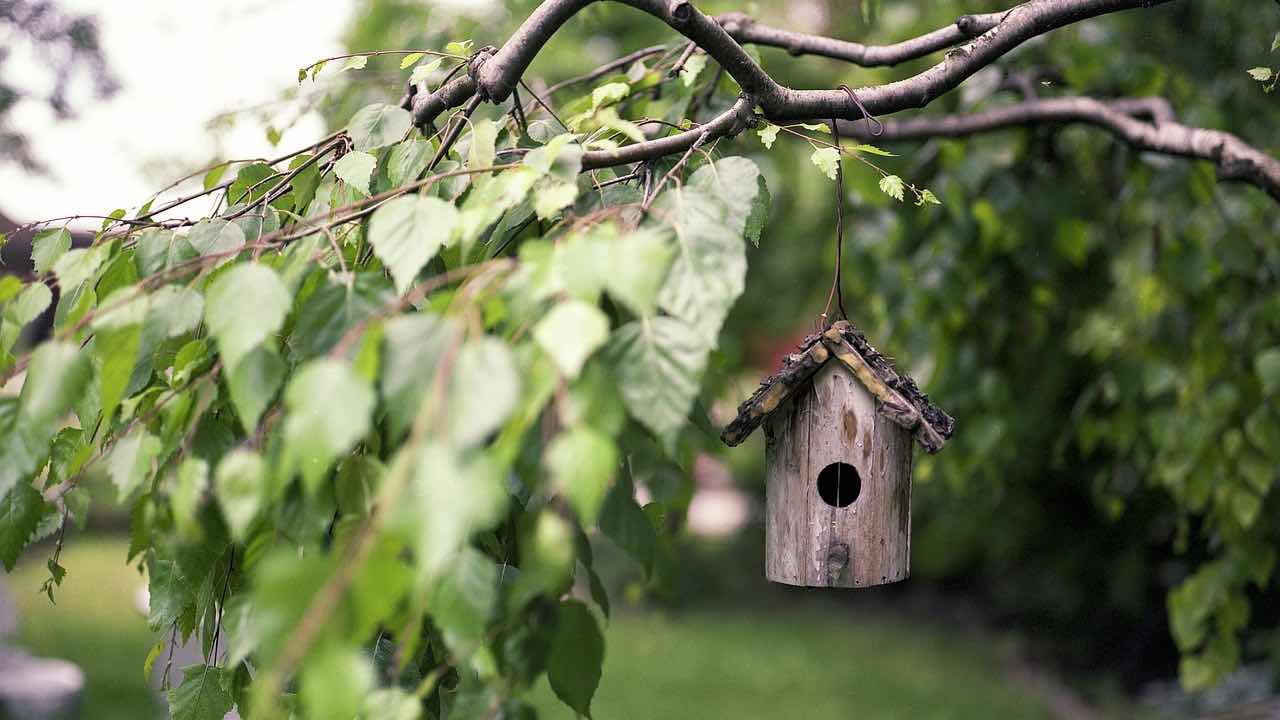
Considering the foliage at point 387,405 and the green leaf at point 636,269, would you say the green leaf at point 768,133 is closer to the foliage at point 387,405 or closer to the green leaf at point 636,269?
the foliage at point 387,405

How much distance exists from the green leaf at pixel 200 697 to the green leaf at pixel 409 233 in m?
0.62

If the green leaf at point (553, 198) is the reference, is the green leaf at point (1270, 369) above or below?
above

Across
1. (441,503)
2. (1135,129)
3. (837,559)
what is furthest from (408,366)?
(1135,129)

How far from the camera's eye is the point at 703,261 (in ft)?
3.22

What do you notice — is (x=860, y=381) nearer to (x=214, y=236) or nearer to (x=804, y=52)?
(x=804, y=52)

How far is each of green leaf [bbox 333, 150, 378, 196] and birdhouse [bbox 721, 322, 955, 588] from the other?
2.03 ft

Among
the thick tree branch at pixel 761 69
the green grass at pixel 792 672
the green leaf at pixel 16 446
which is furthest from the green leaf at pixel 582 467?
the green grass at pixel 792 672

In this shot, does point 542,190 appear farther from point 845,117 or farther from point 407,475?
point 845,117

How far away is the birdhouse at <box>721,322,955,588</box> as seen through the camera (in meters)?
1.57

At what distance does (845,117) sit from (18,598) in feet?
29.9

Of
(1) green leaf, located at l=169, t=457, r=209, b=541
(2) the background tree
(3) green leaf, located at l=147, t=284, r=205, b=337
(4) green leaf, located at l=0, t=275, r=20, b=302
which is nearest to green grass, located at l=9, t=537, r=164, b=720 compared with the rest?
(2) the background tree

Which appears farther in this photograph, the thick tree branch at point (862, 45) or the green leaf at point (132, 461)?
the thick tree branch at point (862, 45)

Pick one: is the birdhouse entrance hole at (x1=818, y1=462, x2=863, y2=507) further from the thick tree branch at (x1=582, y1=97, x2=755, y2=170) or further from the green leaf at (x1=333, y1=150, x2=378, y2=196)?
the green leaf at (x1=333, y1=150, x2=378, y2=196)

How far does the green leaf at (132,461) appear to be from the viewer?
100 cm
